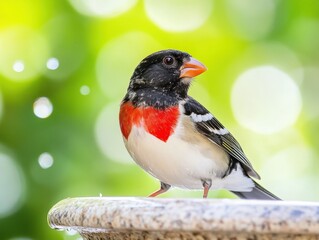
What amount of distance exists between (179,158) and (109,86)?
4.28 ft

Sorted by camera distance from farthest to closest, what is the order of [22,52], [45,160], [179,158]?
[22,52] < [45,160] < [179,158]

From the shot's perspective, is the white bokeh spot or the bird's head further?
the white bokeh spot

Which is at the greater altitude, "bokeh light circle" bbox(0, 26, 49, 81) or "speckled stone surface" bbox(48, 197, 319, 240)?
"bokeh light circle" bbox(0, 26, 49, 81)

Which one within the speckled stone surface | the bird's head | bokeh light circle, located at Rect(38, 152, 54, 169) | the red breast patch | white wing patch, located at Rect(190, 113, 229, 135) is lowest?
the speckled stone surface

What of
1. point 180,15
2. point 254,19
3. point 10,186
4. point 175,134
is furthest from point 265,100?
point 175,134

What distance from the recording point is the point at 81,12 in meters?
3.37

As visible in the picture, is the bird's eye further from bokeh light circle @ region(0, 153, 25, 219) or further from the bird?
bokeh light circle @ region(0, 153, 25, 219)

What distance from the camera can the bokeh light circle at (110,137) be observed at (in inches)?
132

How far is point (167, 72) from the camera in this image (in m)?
2.40

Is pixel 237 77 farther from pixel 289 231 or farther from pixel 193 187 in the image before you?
pixel 289 231

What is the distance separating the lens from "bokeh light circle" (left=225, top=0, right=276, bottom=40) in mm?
3496

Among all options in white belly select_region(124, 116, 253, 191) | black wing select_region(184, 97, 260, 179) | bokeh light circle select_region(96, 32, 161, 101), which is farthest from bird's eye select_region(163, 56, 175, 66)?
bokeh light circle select_region(96, 32, 161, 101)

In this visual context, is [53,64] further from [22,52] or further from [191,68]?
[191,68]

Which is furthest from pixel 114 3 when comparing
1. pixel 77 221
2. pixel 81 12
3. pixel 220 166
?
pixel 77 221
